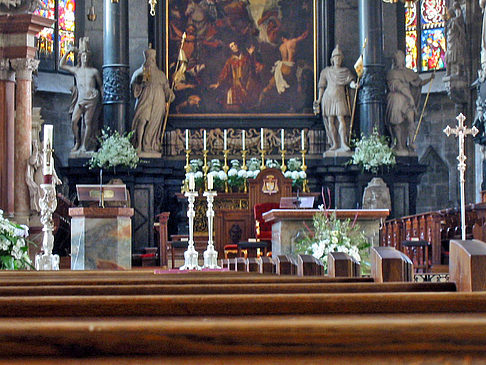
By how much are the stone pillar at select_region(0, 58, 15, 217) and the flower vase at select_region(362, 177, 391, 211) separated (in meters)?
8.75

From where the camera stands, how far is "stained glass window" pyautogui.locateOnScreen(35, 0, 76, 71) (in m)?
23.1

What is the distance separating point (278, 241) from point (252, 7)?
1017 centimetres

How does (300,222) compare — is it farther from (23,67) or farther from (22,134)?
(23,67)

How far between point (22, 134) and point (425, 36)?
1483cm

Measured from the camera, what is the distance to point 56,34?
23359 mm

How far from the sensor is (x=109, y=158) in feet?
62.1

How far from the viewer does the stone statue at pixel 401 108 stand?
20.0 meters

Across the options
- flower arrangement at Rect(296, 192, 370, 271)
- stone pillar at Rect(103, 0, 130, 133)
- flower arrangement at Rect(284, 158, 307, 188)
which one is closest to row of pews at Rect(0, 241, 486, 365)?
flower arrangement at Rect(296, 192, 370, 271)

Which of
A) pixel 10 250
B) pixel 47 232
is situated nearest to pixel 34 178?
pixel 47 232

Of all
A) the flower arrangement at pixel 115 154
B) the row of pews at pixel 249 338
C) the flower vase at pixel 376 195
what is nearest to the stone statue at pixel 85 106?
the flower arrangement at pixel 115 154

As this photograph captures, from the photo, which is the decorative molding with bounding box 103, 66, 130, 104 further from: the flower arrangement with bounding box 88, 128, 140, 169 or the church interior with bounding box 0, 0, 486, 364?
the flower arrangement with bounding box 88, 128, 140, 169

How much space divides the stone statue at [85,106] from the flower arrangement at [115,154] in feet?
Result: 2.44

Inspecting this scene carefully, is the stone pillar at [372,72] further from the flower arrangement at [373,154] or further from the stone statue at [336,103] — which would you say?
the flower arrangement at [373,154]

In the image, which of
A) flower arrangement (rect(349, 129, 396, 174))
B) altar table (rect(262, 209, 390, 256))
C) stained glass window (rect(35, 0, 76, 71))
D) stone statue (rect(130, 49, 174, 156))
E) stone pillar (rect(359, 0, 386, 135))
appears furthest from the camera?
stained glass window (rect(35, 0, 76, 71))
